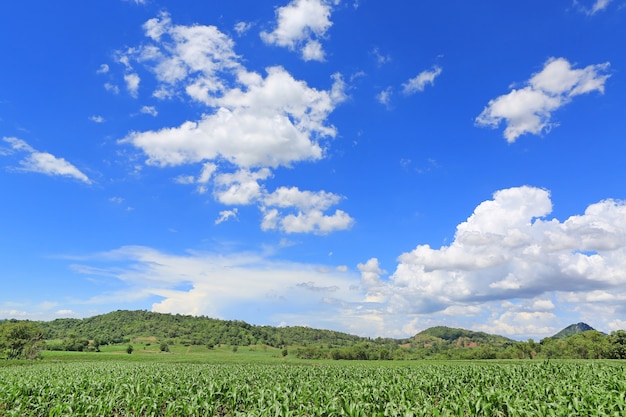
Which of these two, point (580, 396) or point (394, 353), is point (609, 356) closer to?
point (394, 353)

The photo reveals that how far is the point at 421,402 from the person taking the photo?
20172mm

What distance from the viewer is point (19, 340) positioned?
118 metres

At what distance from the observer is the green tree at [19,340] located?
117125 mm

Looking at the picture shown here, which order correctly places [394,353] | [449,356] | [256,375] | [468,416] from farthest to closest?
1. [394,353]
2. [449,356]
3. [256,375]
4. [468,416]

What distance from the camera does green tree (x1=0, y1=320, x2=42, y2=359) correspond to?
11712cm

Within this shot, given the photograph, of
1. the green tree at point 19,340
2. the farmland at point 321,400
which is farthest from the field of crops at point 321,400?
the green tree at point 19,340

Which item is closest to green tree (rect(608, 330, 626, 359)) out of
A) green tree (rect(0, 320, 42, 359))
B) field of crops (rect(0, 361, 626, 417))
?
field of crops (rect(0, 361, 626, 417))

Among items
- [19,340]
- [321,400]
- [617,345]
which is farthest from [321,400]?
[19,340]

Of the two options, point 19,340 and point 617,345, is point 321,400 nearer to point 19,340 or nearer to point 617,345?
point 617,345

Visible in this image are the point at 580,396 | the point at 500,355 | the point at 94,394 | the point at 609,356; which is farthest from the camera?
the point at 500,355

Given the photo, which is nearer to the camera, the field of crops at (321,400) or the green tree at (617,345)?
the field of crops at (321,400)

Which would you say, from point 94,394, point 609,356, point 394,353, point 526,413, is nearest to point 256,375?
point 94,394

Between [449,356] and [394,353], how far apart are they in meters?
22.4

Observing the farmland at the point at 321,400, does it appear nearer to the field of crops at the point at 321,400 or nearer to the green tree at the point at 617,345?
the field of crops at the point at 321,400
